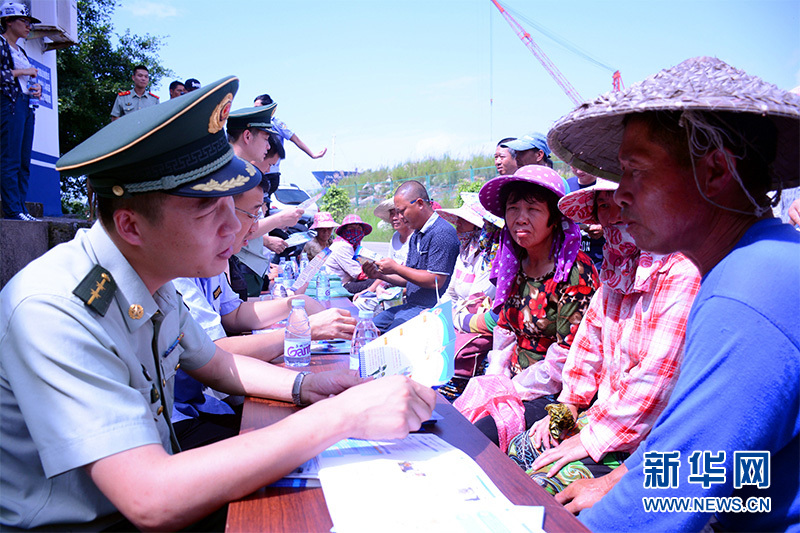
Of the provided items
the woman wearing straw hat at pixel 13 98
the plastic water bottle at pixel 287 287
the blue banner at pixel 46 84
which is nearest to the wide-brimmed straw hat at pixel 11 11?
the woman wearing straw hat at pixel 13 98

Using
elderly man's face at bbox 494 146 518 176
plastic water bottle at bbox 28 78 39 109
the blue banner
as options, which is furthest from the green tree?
elderly man's face at bbox 494 146 518 176

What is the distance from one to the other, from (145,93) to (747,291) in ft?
31.5

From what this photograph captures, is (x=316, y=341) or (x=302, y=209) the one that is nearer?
(x=316, y=341)

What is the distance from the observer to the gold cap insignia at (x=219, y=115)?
134 centimetres

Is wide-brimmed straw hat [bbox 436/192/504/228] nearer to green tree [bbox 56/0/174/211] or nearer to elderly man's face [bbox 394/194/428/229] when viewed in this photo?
elderly man's face [bbox 394/194/428/229]

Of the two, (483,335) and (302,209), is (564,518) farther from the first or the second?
(302,209)

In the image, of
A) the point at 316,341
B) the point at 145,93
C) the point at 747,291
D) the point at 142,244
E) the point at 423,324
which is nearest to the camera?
the point at 747,291

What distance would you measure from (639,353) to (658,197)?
27.8 inches

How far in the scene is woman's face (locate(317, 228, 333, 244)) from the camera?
6.66 metres

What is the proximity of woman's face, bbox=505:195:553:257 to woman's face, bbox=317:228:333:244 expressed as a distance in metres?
4.30

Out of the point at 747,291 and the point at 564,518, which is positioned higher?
the point at 747,291

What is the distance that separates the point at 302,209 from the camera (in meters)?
3.66

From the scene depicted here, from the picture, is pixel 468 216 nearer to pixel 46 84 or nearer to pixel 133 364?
pixel 133 364

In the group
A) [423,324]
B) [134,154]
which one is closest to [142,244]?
[134,154]
